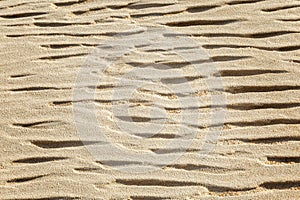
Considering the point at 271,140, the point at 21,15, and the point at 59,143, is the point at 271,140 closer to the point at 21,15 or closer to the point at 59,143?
the point at 59,143

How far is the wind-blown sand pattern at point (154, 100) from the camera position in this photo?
3537 mm

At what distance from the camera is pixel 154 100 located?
4031mm

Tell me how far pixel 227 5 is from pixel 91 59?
47.7 inches

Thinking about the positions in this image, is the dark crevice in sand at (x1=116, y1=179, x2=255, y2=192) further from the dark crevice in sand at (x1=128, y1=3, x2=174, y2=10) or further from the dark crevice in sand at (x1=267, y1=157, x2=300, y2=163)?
the dark crevice in sand at (x1=128, y1=3, x2=174, y2=10)

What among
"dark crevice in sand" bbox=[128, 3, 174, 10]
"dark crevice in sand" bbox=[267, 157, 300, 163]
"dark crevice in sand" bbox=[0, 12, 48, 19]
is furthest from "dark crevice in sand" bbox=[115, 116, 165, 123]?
"dark crevice in sand" bbox=[0, 12, 48, 19]

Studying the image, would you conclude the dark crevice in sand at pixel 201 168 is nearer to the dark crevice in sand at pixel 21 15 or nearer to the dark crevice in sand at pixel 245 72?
the dark crevice in sand at pixel 245 72

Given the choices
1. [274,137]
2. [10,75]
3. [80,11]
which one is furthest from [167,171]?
[80,11]

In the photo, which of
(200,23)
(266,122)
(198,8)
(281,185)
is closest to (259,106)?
(266,122)

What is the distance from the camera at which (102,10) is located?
4.74 m

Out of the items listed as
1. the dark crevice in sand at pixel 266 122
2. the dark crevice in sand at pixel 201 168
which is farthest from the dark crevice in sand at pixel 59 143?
the dark crevice in sand at pixel 266 122

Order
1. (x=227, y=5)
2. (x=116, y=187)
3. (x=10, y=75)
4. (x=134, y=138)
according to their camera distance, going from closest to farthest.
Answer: (x=116, y=187) < (x=134, y=138) < (x=10, y=75) < (x=227, y=5)

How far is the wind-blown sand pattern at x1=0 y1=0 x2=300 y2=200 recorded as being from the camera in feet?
11.6

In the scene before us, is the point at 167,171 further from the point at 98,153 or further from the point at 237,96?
the point at 237,96

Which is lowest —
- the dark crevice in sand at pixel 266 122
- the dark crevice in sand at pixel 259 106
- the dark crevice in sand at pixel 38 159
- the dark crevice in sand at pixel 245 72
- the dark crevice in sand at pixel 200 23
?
the dark crevice in sand at pixel 38 159
